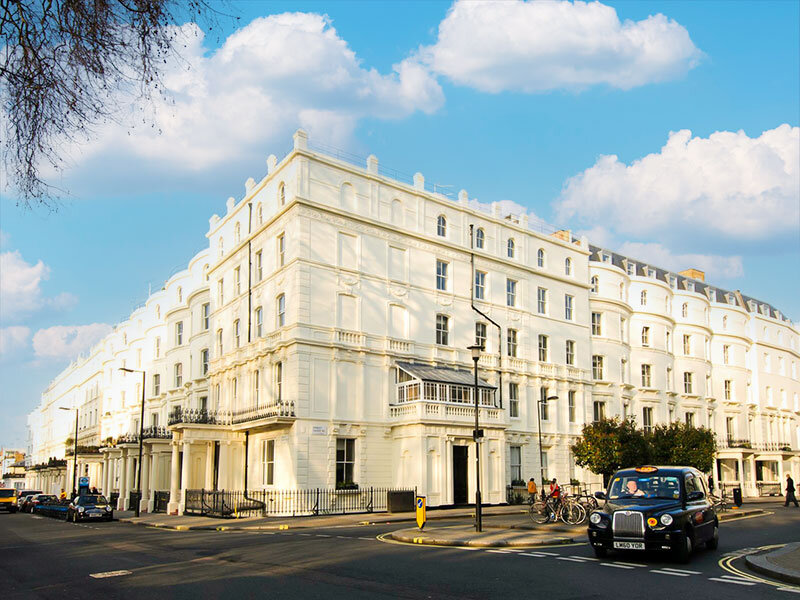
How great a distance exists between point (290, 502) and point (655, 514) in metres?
21.9

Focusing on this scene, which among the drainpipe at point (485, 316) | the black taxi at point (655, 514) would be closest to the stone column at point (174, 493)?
the drainpipe at point (485, 316)

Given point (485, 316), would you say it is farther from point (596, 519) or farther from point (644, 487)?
point (596, 519)

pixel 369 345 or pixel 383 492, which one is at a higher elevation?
pixel 369 345

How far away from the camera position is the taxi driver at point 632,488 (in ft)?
51.6

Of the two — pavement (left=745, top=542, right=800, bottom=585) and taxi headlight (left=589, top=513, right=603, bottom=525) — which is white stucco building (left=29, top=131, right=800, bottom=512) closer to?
taxi headlight (left=589, top=513, right=603, bottom=525)

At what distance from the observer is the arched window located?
4272 cm

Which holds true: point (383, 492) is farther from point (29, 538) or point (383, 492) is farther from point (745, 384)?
point (745, 384)

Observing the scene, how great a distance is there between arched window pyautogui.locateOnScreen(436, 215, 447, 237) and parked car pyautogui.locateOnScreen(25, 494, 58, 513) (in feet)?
112

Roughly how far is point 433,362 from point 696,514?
25142mm

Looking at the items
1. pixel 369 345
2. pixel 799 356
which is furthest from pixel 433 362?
pixel 799 356

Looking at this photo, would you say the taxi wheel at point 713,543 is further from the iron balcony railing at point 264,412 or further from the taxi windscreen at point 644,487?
the iron balcony railing at point 264,412

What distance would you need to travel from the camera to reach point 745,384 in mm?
66375

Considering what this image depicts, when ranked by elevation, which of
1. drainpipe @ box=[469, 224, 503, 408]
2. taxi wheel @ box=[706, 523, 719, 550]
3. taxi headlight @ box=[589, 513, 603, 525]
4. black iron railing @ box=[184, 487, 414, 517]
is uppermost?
drainpipe @ box=[469, 224, 503, 408]

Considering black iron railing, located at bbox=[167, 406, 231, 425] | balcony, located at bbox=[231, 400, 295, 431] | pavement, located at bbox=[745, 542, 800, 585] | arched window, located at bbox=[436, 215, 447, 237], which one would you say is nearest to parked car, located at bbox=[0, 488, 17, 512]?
black iron railing, located at bbox=[167, 406, 231, 425]
